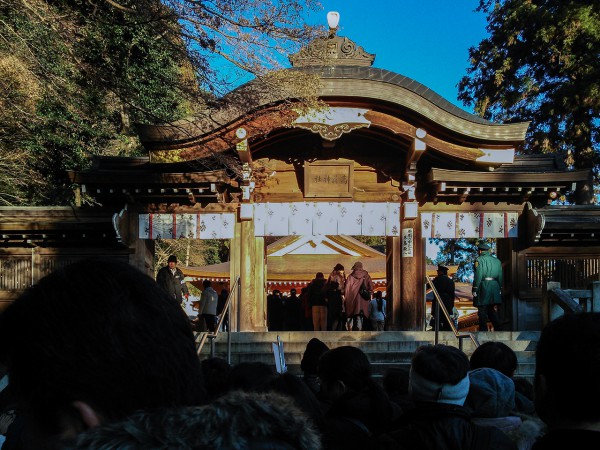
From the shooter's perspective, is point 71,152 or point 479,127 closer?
point 479,127

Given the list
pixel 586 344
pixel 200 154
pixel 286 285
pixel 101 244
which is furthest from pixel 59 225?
pixel 286 285

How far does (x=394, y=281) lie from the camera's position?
14242 millimetres

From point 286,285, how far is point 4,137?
16485 mm

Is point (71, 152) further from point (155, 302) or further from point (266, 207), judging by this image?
point (155, 302)

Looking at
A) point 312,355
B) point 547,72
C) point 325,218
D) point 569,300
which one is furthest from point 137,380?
point 547,72

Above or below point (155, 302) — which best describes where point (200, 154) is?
above

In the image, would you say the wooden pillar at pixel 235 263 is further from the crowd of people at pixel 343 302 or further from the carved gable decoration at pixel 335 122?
the carved gable decoration at pixel 335 122

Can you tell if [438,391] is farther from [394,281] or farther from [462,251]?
[462,251]

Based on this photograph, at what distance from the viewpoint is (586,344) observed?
204 cm

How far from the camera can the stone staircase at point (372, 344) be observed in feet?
36.1

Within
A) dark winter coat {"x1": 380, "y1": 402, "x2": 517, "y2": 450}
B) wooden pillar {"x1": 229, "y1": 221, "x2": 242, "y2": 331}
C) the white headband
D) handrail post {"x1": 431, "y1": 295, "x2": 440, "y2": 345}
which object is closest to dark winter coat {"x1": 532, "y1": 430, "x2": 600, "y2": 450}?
dark winter coat {"x1": 380, "y1": 402, "x2": 517, "y2": 450}

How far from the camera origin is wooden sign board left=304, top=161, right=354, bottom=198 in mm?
14734

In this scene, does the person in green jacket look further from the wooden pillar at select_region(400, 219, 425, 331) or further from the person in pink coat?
the person in pink coat

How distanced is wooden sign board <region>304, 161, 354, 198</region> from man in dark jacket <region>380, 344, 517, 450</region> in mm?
11565
